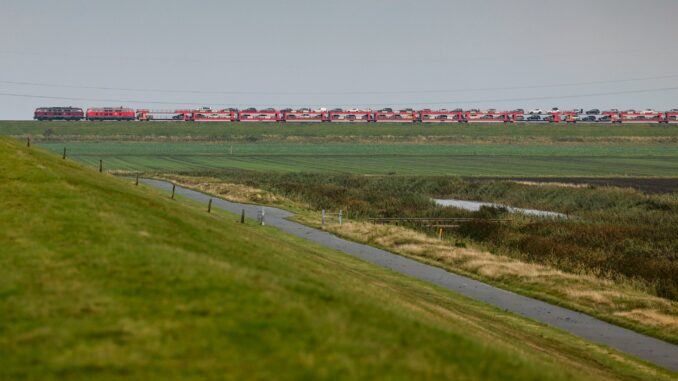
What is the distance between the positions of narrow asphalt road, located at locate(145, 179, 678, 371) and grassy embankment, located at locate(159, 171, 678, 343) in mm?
950

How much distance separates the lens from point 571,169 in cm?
15288

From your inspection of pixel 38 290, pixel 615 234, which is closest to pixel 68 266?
pixel 38 290

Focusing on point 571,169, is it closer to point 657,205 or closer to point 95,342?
point 657,205

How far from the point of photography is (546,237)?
67.6 m

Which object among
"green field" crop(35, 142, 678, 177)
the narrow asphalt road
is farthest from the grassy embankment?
"green field" crop(35, 142, 678, 177)

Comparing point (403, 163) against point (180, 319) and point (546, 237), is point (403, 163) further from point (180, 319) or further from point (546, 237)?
point (180, 319)

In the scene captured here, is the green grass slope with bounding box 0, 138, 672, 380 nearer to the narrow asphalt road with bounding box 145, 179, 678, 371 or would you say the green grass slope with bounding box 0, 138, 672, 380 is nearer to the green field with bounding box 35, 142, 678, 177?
the narrow asphalt road with bounding box 145, 179, 678, 371

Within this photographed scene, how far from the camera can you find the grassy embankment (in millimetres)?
49031

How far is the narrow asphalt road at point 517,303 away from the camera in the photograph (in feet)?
129

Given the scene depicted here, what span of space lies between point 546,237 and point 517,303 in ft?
63.4

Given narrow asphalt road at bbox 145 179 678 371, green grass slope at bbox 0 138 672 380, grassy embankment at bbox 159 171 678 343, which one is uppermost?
green grass slope at bbox 0 138 672 380

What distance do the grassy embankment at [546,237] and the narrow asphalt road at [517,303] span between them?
0.95 m

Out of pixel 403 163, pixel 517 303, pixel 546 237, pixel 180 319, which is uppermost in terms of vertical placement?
pixel 180 319

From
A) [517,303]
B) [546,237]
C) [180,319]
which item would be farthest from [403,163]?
[180,319]
